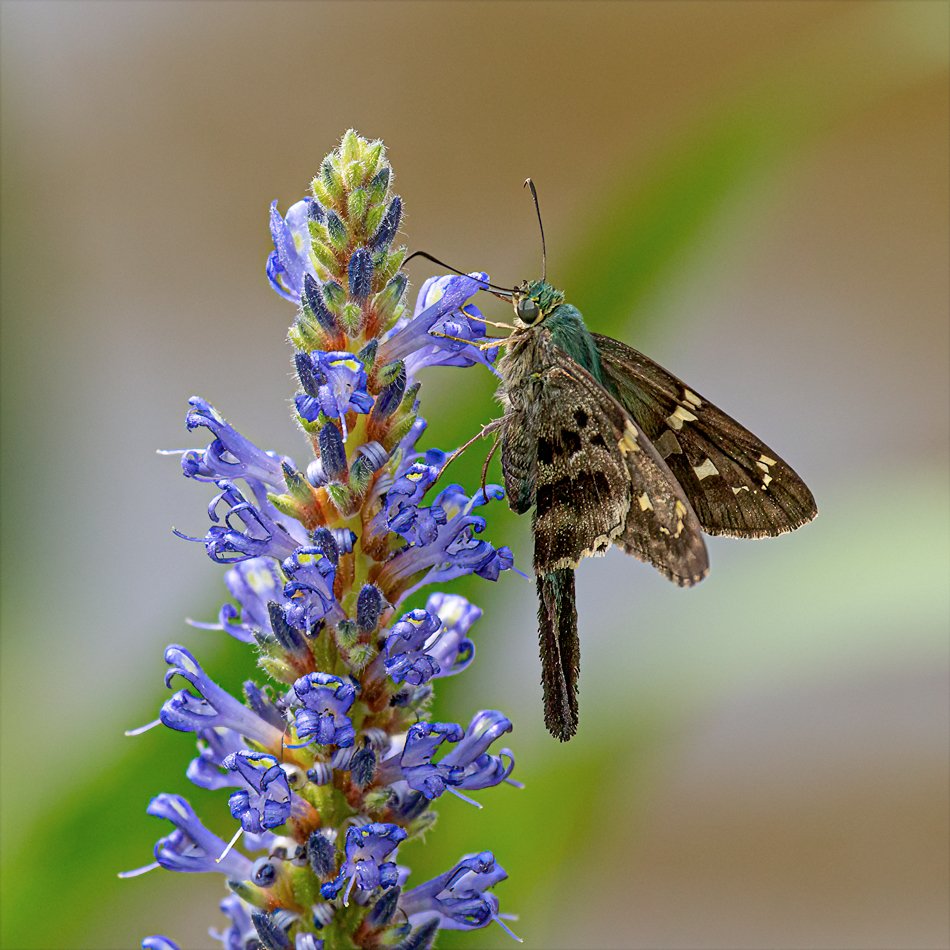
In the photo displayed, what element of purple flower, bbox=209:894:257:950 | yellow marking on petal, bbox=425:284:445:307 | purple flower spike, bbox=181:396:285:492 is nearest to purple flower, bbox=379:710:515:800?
purple flower, bbox=209:894:257:950

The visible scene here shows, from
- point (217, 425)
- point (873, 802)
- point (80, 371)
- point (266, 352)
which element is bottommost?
point (217, 425)

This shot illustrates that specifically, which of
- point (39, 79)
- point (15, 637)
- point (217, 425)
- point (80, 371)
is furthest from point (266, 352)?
point (217, 425)

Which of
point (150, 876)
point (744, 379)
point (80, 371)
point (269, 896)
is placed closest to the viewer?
point (269, 896)

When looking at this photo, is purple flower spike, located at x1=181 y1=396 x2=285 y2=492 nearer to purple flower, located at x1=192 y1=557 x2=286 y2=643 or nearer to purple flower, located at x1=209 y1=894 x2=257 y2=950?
purple flower, located at x1=192 y1=557 x2=286 y2=643

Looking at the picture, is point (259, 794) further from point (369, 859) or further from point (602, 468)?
point (602, 468)

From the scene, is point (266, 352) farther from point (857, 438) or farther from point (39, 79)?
point (857, 438)

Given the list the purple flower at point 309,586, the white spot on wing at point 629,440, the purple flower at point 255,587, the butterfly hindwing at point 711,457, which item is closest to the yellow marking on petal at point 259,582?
the purple flower at point 255,587

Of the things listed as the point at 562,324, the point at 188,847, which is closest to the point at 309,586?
the point at 188,847
